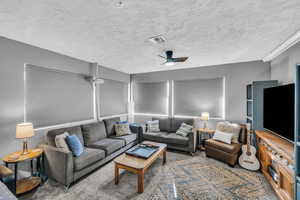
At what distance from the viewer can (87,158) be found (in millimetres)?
2348

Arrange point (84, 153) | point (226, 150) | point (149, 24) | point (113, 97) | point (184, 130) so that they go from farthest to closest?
point (113, 97)
point (184, 130)
point (226, 150)
point (84, 153)
point (149, 24)

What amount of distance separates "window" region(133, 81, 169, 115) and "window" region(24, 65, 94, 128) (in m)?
2.03

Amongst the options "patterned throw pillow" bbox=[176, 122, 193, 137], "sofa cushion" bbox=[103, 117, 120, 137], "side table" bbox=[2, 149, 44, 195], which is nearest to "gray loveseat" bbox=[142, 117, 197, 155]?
"patterned throw pillow" bbox=[176, 122, 193, 137]

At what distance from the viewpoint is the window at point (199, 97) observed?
13.1 feet

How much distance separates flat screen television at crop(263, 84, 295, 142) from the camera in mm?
1867

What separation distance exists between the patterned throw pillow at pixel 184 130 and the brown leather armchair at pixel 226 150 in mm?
581

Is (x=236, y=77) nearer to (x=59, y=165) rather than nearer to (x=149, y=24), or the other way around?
(x=149, y=24)

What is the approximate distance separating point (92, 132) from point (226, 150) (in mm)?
3180

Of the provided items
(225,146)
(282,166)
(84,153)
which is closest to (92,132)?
(84,153)

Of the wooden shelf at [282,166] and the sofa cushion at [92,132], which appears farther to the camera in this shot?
the sofa cushion at [92,132]

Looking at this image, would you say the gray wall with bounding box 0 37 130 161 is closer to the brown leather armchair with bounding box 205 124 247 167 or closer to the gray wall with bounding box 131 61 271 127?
the brown leather armchair with bounding box 205 124 247 167

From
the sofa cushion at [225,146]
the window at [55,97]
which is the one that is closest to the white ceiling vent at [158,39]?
the window at [55,97]

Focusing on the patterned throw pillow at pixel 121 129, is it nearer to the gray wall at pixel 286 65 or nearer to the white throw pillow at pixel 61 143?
the white throw pillow at pixel 61 143

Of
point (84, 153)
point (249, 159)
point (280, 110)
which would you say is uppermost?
point (280, 110)
